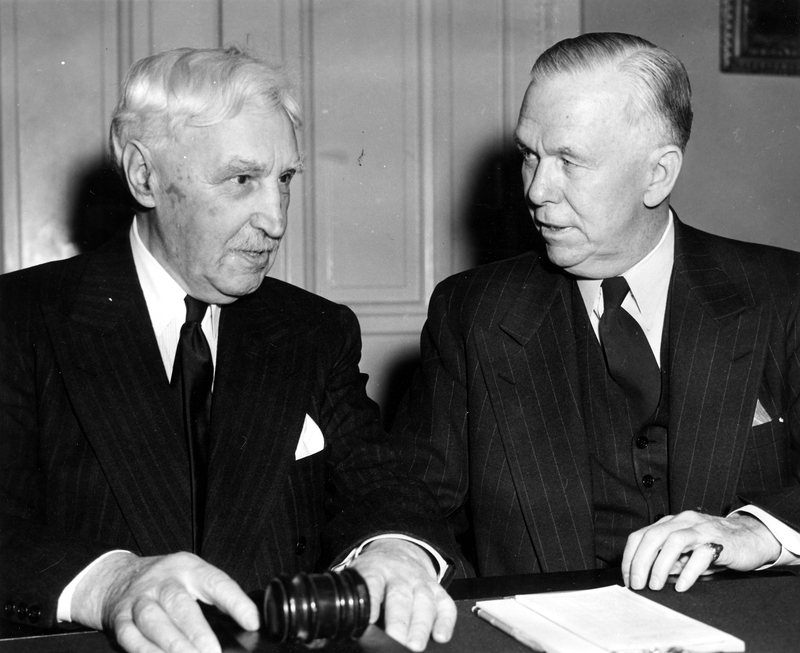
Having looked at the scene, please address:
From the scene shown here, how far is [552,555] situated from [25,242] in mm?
2098

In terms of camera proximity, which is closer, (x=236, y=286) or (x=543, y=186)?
(x=236, y=286)

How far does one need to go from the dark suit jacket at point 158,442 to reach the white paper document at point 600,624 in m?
0.37

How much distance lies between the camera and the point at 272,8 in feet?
10.6

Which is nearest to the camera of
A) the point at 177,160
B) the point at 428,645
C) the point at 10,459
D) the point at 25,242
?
the point at 428,645

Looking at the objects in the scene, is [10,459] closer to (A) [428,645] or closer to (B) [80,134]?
(A) [428,645]

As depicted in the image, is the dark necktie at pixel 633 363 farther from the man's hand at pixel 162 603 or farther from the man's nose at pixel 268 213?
the man's hand at pixel 162 603

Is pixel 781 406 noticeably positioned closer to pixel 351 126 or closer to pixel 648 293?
pixel 648 293

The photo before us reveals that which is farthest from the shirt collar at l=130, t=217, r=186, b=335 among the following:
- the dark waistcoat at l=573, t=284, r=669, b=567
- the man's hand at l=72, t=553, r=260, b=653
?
the dark waistcoat at l=573, t=284, r=669, b=567

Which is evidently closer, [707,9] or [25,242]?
[25,242]

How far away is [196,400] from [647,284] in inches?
41.2

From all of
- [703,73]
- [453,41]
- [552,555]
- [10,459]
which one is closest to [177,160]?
[10,459]

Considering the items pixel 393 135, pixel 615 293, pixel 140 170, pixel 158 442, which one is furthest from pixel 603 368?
pixel 393 135

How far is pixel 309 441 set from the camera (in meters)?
1.88

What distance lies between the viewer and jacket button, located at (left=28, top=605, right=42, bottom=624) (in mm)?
1316
